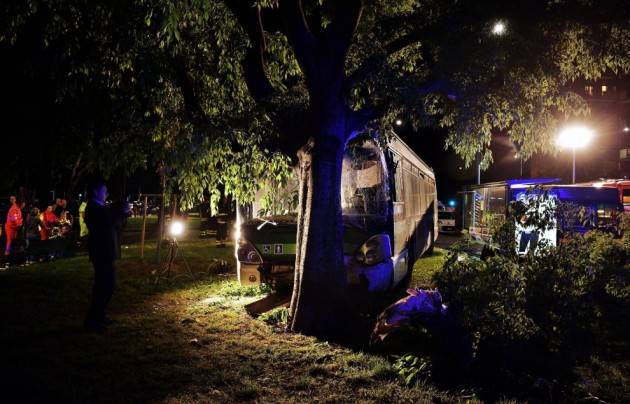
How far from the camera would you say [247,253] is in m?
8.75

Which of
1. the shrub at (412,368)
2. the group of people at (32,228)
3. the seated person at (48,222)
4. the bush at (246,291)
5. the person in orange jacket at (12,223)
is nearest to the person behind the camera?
the shrub at (412,368)

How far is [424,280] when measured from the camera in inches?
Answer: 472

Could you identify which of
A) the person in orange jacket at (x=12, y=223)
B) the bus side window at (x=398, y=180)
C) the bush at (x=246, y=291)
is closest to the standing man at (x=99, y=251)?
the bush at (x=246, y=291)

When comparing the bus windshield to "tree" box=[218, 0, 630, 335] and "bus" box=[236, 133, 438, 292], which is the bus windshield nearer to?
"bus" box=[236, 133, 438, 292]

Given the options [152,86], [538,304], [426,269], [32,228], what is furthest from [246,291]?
[32,228]

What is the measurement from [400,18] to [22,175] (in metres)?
30.3

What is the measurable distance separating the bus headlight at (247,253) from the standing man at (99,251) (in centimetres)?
236

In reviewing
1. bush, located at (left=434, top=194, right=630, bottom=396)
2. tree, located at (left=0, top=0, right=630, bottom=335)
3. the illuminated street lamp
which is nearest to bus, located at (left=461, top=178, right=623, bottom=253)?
bush, located at (left=434, top=194, right=630, bottom=396)

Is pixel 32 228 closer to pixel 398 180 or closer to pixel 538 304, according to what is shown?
pixel 398 180

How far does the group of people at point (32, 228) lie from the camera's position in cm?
1416

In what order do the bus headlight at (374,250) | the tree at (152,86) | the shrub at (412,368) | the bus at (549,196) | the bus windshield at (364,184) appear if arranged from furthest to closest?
the bus windshield at (364,184) → the bus headlight at (374,250) → the tree at (152,86) → the bus at (549,196) → the shrub at (412,368)

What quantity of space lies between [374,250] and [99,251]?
411 cm

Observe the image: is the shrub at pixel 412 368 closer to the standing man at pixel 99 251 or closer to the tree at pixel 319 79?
the tree at pixel 319 79

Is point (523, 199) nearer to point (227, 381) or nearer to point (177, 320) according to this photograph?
point (227, 381)
